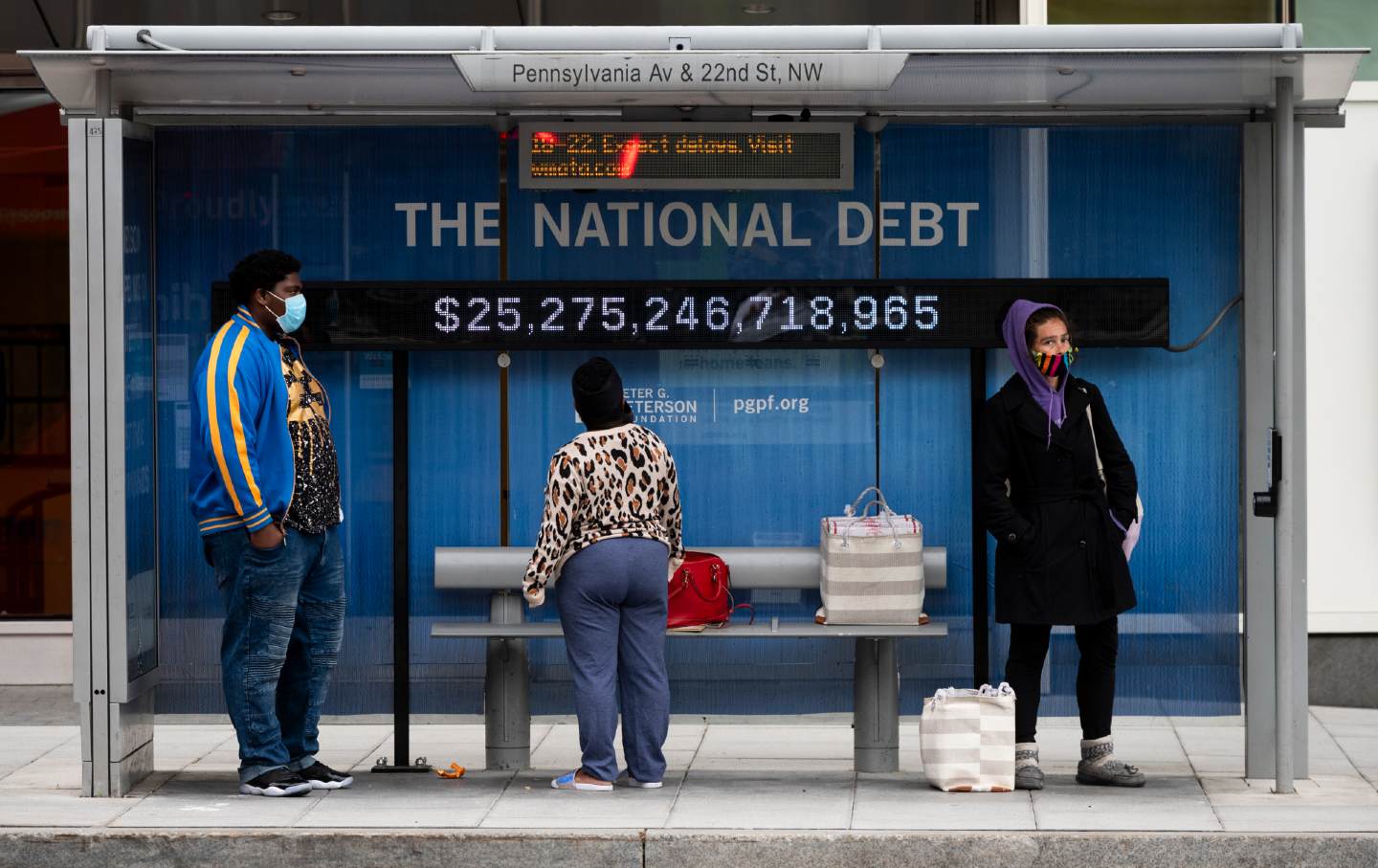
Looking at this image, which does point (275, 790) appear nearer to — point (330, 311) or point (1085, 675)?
point (330, 311)

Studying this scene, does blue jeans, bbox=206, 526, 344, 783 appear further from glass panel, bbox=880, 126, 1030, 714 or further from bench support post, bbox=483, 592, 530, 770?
glass panel, bbox=880, 126, 1030, 714

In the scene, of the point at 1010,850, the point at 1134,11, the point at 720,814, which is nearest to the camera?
the point at 1010,850

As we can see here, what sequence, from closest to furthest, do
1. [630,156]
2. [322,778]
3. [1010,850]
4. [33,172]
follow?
[1010,850] → [322,778] → [630,156] → [33,172]

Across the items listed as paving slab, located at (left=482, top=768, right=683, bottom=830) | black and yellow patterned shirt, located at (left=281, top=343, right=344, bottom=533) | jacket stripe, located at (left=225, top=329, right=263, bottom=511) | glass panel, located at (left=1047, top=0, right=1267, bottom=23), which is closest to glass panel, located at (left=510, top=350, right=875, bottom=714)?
paving slab, located at (left=482, top=768, right=683, bottom=830)

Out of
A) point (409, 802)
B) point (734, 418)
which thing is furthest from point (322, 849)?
point (734, 418)

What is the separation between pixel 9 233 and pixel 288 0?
6.55 ft

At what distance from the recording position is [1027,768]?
7512 millimetres

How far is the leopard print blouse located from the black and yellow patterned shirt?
2.69ft

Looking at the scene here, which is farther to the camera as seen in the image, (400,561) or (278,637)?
(400,561)

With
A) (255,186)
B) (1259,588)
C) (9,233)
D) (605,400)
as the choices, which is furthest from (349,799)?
(9,233)

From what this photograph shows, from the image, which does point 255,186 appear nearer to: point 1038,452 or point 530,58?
point 530,58

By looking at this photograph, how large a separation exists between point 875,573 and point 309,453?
2230 mm

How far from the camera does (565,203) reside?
8.14m

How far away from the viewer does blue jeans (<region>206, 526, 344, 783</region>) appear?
725 centimetres
